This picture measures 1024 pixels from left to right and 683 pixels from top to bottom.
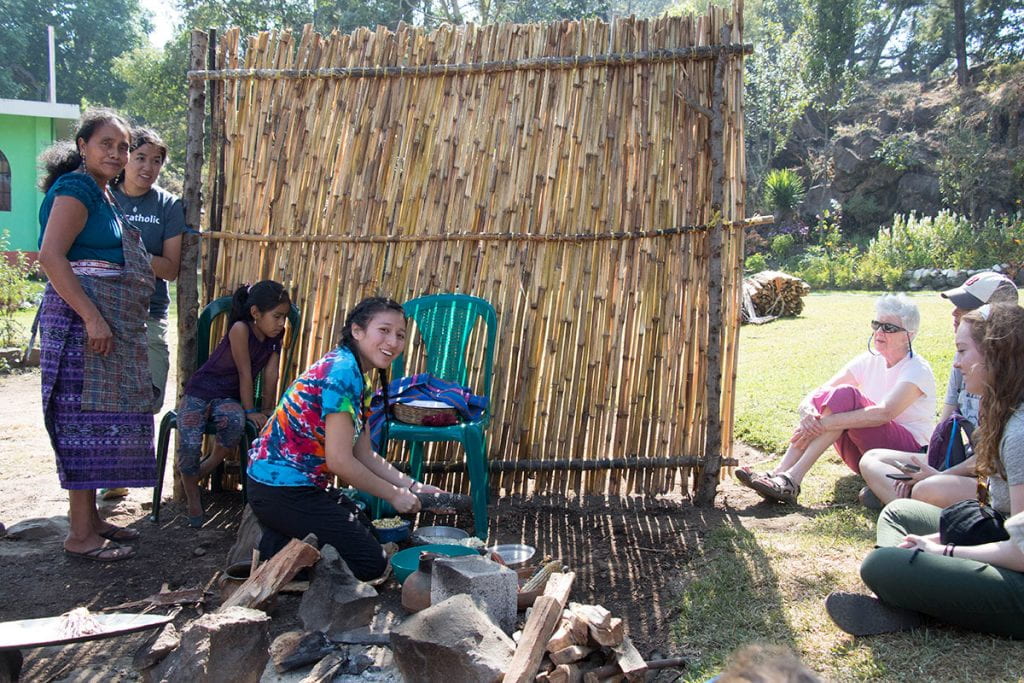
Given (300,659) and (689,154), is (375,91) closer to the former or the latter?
(689,154)

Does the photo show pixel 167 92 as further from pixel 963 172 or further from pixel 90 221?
pixel 90 221

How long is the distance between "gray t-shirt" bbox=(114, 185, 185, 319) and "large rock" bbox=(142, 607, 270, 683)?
2457 millimetres

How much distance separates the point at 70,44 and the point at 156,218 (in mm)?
36436

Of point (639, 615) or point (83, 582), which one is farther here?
point (83, 582)

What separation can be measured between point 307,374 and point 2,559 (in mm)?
1745

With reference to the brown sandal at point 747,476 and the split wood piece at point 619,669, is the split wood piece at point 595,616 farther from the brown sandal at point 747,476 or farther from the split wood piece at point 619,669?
the brown sandal at point 747,476

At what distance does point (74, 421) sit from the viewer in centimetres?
372

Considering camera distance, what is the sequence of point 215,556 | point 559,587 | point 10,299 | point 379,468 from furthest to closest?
1. point 10,299
2. point 215,556
3. point 379,468
4. point 559,587

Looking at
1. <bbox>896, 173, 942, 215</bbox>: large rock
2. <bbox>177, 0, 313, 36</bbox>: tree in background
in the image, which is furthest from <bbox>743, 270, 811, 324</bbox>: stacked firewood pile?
<bbox>177, 0, 313, 36</bbox>: tree in background

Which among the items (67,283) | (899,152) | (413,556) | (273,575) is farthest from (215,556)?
(899,152)

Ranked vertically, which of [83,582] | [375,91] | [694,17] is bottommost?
[83,582]

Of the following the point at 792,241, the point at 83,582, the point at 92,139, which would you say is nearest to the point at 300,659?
the point at 83,582

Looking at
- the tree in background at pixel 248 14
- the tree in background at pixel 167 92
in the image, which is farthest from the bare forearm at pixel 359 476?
the tree in background at pixel 167 92

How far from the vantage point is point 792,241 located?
19.1 m
